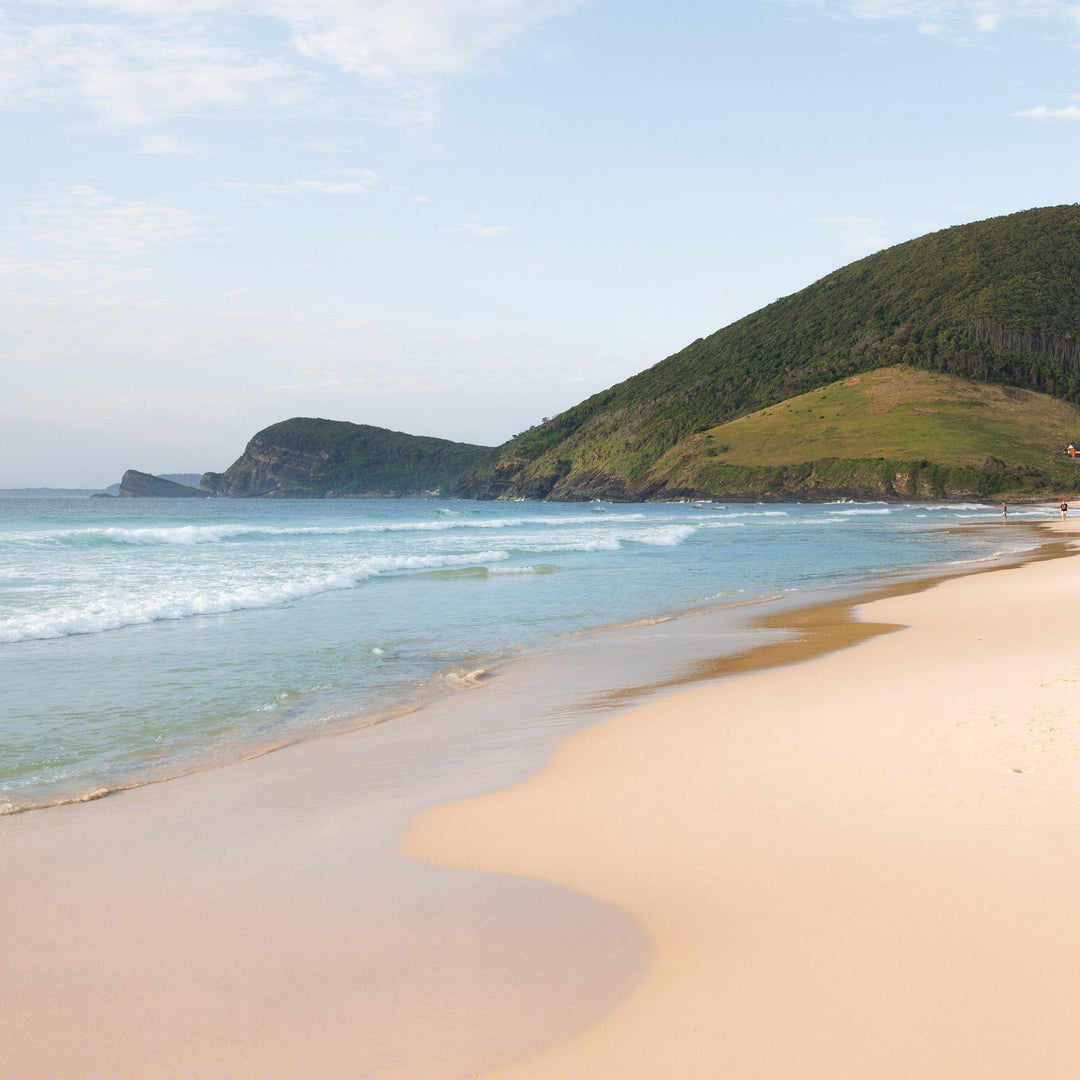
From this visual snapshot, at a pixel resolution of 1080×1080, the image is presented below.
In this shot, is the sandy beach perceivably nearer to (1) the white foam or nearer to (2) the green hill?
(1) the white foam

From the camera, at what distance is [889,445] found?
110m

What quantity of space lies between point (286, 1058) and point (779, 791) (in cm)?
344

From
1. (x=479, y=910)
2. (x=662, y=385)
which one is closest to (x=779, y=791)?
(x=479, y=910)

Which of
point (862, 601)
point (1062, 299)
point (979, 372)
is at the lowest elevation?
point (862, 601)

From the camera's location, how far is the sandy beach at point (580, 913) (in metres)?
2.97

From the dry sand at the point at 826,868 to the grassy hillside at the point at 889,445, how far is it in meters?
100

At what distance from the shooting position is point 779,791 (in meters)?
5.52

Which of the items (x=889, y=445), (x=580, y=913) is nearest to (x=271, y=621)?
(x=580, y=913)

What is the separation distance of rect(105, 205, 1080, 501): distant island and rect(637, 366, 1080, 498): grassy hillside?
0.25 metres

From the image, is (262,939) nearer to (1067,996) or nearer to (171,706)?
(1067,996)

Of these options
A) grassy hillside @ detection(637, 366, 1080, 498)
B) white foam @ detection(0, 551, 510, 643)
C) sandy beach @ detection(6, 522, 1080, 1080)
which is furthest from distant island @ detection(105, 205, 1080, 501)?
sandy beach @ detection(6, 522, 1080, 1080)

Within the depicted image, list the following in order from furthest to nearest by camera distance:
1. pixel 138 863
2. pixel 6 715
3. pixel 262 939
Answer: pixel 6 715 < pixel 138 863 < pixel 262 939

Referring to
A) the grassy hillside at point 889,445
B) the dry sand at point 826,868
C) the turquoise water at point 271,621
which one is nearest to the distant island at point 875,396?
the grassy hillside at point 889,445

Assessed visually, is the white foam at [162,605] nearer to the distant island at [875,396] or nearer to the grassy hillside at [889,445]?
the grassy hillside at [889,445]
